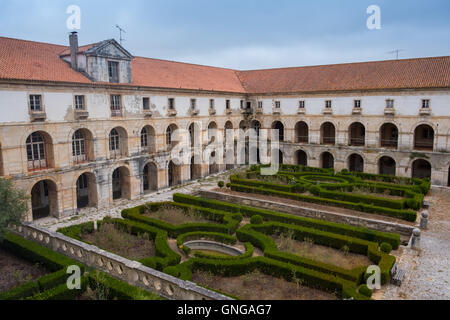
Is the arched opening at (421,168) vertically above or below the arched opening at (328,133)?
below

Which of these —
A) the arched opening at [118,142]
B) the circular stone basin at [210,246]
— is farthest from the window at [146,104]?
the circular stone basin at [210,246]

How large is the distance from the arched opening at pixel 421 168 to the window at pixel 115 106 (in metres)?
29.3

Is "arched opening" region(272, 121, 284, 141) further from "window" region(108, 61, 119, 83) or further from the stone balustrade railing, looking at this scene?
the stone balustrade railing

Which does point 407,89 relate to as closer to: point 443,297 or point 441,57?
point 441,57

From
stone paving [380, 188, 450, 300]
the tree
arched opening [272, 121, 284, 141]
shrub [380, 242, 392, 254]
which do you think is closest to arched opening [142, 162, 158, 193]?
the tree

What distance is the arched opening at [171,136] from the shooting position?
108ft

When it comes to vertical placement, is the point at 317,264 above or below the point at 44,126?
below

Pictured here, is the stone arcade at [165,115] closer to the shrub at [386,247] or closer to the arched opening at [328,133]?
the arched opening at [328,133]

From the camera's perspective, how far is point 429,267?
1636cm

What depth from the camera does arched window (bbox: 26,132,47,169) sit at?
2317 centimetres

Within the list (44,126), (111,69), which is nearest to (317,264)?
(44,126)

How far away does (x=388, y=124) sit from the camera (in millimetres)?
37031

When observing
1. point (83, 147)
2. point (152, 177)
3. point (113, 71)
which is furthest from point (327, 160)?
point (83, 147)
